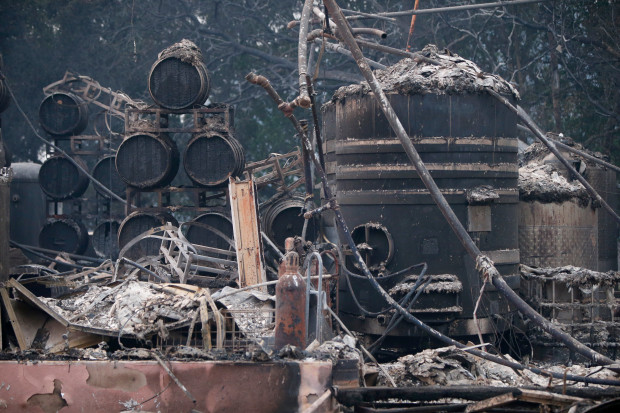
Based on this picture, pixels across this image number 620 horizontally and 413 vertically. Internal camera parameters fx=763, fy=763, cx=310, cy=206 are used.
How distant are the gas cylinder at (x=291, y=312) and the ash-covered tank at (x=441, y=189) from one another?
222 centimetres

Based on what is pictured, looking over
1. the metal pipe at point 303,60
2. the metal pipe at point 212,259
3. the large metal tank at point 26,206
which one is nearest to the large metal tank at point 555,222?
the metal pipe at point 303,60

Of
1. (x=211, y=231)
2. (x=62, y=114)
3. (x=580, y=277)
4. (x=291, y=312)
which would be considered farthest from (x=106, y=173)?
(x=291, y=312)

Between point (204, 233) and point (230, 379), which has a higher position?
point (204, 233)

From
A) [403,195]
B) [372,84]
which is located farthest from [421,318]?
[372,84]

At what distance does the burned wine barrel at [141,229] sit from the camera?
1238cm

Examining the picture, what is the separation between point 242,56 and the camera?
72.7 feet

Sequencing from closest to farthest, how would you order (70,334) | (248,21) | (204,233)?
(70,334)
(204,233)
(248,21)

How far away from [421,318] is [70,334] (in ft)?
12.1

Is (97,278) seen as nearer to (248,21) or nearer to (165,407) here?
(165,407)

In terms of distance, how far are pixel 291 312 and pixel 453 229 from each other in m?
2.23

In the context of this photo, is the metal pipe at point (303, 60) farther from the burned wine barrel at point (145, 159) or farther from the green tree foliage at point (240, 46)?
the green tree foliage at point (240, 46)

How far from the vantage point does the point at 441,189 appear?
855cm

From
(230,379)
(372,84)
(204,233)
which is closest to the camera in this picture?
(230,379)

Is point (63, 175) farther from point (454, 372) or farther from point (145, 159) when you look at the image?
point (454, 372)
